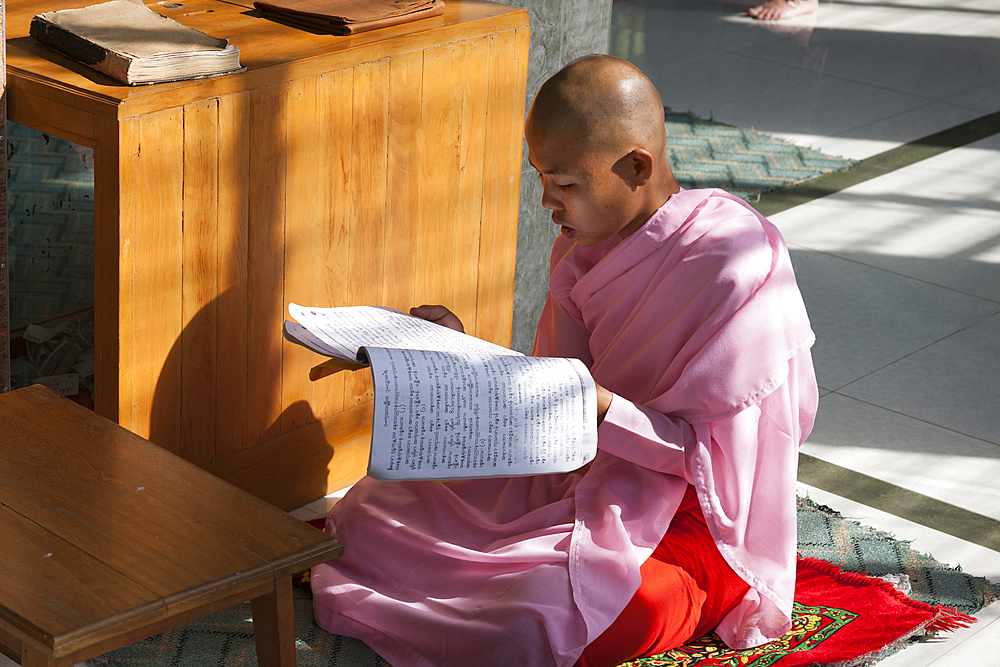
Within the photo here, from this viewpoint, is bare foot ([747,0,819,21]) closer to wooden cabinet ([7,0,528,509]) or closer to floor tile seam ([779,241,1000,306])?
floor tile seam ([779,241,1000,306])

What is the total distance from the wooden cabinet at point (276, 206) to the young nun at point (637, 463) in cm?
39

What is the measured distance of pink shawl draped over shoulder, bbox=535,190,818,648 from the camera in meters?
1.94

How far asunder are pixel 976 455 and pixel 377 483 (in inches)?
58.3

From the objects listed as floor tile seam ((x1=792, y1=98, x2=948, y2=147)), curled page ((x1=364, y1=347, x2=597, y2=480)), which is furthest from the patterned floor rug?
floor tile seam ((x1=792, y1=98, x2=948, y2=147))

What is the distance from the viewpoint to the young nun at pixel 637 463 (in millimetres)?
1934

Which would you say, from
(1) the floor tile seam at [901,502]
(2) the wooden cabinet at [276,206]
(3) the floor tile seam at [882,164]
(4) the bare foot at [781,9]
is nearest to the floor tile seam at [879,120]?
(3) the floor tile seam at [882,164]

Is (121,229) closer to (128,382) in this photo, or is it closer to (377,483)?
(128,382)

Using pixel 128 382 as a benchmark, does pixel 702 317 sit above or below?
above

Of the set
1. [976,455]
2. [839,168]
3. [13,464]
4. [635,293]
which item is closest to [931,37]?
[839,168]

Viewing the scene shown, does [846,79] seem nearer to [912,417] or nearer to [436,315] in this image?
[912,417]

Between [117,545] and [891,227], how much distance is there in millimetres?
3430

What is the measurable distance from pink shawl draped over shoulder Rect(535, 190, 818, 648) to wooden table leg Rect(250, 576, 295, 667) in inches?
18.1

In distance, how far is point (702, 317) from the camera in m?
1.96

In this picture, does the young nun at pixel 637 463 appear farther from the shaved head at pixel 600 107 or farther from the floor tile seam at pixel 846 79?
the floor tile seam at pixel 846 79
